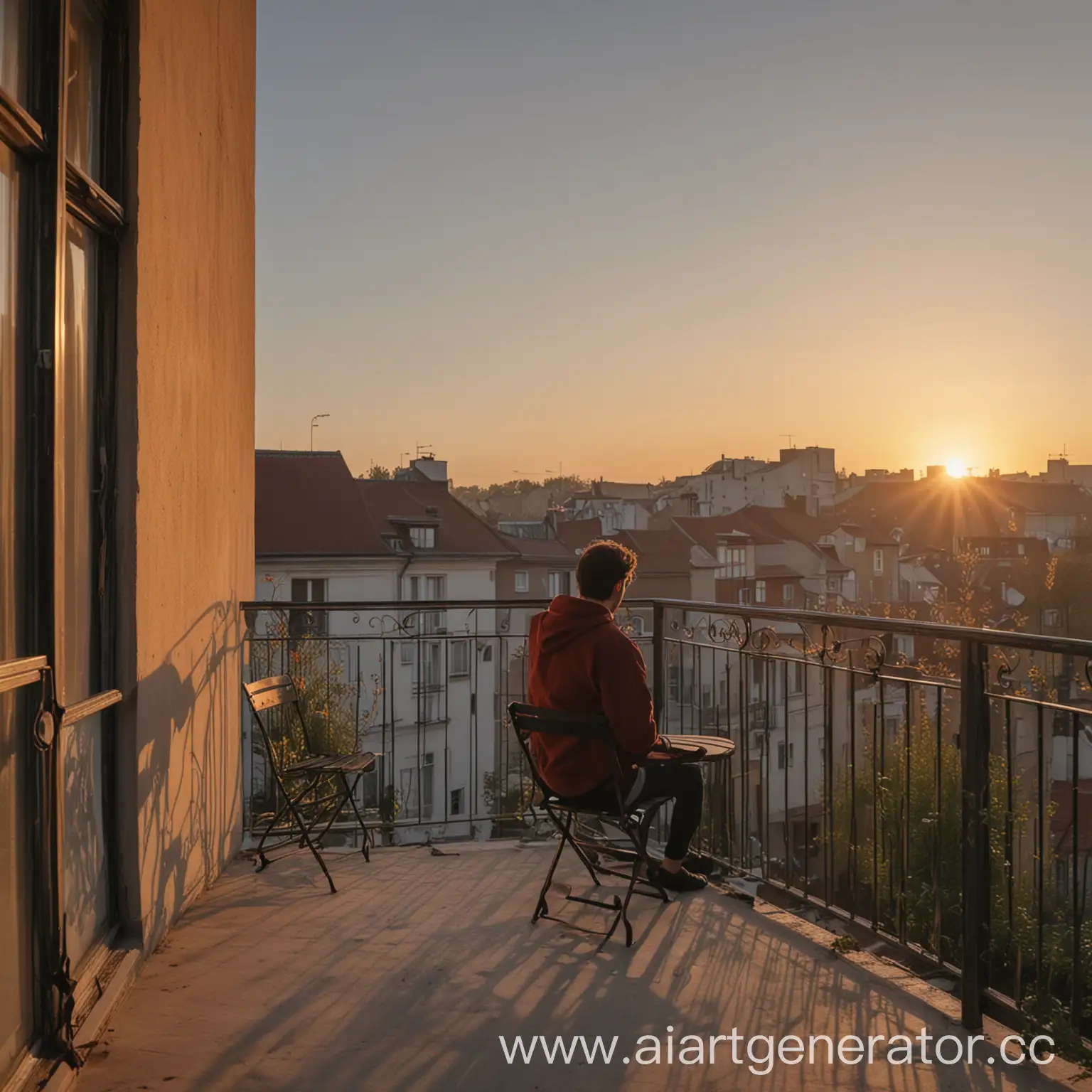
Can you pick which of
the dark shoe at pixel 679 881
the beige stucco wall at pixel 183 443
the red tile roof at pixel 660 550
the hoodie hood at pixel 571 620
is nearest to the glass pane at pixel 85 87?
the beige stucco wall at pixel 183 443

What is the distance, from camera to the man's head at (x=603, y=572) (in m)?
4.13

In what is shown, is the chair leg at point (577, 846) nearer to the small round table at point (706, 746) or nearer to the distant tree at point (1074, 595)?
the small round table at point (706, 746)

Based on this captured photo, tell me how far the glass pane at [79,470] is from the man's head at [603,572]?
1789mm

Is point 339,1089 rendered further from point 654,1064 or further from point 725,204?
point 725,204

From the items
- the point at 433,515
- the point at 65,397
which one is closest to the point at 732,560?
the point at 433,515

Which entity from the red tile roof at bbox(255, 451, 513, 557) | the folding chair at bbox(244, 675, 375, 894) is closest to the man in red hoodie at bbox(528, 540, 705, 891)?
the folding chair at bbox(244, 675, 375, 894)

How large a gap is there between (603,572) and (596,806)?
92 cm

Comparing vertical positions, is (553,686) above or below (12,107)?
below

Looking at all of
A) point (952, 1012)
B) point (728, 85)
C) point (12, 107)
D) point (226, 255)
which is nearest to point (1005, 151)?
point (728, 85)

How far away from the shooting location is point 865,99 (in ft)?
36.5

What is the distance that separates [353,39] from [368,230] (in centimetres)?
727

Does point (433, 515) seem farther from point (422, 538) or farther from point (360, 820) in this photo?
point (360, 820)

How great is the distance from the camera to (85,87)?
327cm

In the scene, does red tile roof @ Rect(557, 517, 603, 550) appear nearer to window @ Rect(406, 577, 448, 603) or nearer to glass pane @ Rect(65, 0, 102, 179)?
window @ Rect(406, 577, 448, 603)
